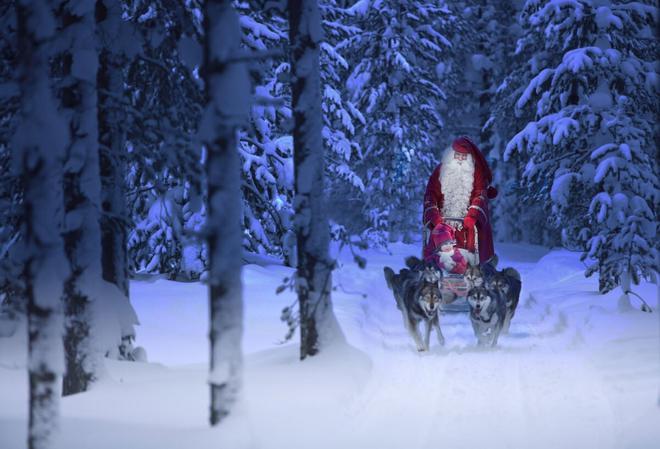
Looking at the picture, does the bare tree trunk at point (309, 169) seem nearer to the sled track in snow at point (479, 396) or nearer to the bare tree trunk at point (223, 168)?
the sled track in snow at point (479, 396)

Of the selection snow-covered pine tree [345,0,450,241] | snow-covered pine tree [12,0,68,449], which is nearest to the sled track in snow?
snow-covered pine tree [12,0,68,449]

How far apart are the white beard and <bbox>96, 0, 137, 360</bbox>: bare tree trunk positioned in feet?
22.6

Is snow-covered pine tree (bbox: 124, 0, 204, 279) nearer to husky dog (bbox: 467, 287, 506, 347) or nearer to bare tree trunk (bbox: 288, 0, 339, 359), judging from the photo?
bare tree trunk (bbox: 288, 0, 339, 359)

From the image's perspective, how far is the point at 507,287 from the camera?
11336 mm

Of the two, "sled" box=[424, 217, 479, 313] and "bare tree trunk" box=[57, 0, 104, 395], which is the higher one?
"bare tree trunk" box=[57, 0, 104, 395]

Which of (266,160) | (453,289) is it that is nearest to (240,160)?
(266,160)

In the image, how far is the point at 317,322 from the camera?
8.54m

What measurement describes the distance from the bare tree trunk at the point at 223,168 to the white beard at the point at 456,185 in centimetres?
872

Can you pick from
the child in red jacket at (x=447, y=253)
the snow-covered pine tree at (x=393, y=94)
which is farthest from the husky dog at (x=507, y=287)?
the snow-covered pine tree at (x=393, y=94)

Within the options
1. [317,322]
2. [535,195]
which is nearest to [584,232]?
[535,195]

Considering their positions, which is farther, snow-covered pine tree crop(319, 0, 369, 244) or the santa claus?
snow-covered pine tree crop(319, 0, 369, 244)

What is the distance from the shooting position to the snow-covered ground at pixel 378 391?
6.18 meters

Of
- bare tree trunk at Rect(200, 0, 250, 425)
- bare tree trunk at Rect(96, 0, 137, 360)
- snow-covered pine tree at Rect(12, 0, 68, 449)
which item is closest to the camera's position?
snow-covered pine tree at Rect(12, 0, 68, 449)

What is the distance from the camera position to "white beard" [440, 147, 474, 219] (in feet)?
44.2
